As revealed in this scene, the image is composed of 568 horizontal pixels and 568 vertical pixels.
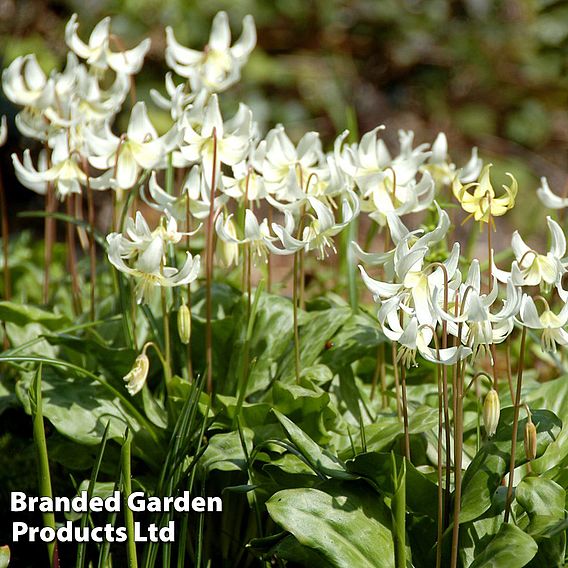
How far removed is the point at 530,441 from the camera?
63.1 inches

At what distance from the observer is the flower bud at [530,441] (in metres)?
1.60

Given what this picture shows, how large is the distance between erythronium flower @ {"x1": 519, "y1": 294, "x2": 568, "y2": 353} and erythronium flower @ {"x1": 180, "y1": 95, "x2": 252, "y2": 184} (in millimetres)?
861

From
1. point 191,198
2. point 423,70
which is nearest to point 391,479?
point 191,198

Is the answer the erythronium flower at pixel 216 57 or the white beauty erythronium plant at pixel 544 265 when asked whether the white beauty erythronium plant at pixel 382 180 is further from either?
the erythronium flower at pixel 216 57

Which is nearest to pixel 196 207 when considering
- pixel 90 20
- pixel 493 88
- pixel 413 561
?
pixel 413 561

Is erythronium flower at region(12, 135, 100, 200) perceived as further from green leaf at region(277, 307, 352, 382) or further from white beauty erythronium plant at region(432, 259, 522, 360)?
white beauty erythronium plant at region(432, 259, 522, 360)

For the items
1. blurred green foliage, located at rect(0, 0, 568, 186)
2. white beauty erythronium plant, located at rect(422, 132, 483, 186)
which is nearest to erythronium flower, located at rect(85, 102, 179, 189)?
white beauty erythronium plant, located at rect(422, 132, 483, 186)

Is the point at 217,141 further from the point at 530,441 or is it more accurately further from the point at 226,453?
the point at 530,441

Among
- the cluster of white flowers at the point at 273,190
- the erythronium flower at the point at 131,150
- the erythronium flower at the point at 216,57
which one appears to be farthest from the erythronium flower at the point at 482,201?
the erythronium flower at the point at 216,57

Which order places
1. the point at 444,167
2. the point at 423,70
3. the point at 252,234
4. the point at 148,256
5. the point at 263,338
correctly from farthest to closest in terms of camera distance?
the point at 423,70 < the point at 444,167 < the point at 263,338 < the point at 252,234 < the point at 148,256

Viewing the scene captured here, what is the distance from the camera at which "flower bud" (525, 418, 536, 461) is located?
160 cm

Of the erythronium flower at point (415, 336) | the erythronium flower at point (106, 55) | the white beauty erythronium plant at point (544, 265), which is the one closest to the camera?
the erythronium flower at point (415, 336)

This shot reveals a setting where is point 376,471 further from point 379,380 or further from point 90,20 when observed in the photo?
point 90,20

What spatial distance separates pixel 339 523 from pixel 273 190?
92cm
